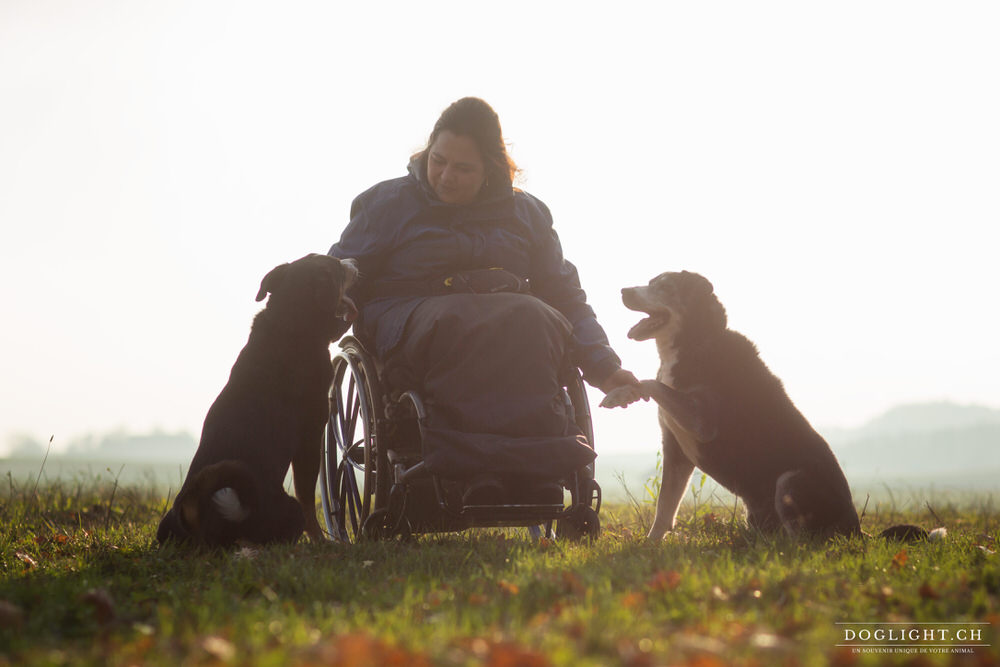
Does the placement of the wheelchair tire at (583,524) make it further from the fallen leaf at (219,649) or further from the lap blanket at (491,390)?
the fallen leaf at (219,649)

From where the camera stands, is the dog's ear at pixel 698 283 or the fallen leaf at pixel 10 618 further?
the dog's ear at pixel 698 283

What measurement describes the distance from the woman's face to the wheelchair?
3.34ft

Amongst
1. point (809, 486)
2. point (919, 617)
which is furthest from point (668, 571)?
point (809, 486)

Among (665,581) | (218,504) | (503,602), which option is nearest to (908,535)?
(665,581)

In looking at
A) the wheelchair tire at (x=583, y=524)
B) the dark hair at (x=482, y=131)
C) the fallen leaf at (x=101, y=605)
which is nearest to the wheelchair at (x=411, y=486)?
the wheelchair tire at (x=583, y=524)

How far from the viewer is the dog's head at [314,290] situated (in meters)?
4.20

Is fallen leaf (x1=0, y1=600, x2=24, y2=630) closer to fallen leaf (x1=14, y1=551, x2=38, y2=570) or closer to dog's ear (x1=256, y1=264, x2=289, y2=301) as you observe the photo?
fallen leaf (x1=14, y1=551, x2=38, y2=570)

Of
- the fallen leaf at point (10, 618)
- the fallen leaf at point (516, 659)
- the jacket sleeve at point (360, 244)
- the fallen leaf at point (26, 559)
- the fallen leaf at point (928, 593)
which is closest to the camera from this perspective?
the fallen leaf at point (516, 659)

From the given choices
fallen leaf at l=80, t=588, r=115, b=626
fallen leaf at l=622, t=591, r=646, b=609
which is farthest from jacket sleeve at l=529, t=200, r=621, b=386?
fallen leaf at l=80, t=588, r=115, b=626

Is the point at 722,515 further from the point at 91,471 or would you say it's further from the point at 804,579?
the point at 91,471

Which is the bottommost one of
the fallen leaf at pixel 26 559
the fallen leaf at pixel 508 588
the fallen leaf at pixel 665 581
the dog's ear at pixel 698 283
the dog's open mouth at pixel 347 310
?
the fallen leaf at pixel 26 559

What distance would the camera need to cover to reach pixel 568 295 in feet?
15.4

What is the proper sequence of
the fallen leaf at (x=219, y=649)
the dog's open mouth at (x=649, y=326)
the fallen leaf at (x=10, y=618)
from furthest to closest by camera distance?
1. the dog's open mouth at (x=649, y=326)
2. the fallen leaf at (x=10, y=618)
3. the fallen leaf at (x=219, y=649)

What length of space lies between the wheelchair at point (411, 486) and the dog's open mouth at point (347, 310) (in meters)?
0.16
